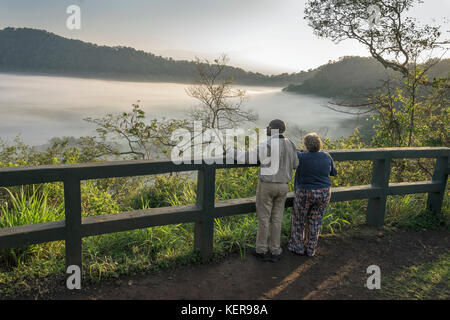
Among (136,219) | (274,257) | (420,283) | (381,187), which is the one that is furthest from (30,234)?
(381,187)

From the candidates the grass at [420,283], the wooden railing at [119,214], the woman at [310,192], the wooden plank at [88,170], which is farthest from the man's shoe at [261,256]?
the grass at [420,283]

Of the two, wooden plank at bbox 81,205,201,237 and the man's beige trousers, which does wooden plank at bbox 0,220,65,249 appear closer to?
wooden plank at bbox 81,205,201,237

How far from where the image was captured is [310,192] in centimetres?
425

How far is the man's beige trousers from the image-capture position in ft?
13.2

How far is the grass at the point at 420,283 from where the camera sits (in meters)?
3.70

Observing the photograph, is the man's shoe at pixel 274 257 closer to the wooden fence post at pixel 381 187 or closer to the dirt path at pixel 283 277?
the dirt path at pixel 283 277

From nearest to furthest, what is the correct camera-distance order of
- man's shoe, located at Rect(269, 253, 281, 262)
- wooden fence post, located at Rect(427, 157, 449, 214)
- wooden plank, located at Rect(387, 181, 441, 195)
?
man's shoe, located at Rect(269, 253, 281, 262), wooden plank, located at Rect(387, 181, 441, 195), wooden fence post, located at Rect(427, 157, 449, 214)

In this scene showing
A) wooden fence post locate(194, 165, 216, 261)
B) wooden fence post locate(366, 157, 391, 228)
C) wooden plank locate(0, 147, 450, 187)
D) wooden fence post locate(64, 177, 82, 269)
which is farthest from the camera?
wooden fence post locate(366, 157, 391, 228)

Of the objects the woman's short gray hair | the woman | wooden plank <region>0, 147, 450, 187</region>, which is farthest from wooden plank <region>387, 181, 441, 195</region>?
wooden plank <region>0, 147, 450, 187</region>

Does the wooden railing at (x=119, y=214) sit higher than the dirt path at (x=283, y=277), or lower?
higher

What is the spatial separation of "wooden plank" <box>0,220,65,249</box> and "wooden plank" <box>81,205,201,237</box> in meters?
0.22

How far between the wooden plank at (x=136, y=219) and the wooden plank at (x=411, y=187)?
3.17 meters

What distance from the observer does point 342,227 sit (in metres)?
5.44

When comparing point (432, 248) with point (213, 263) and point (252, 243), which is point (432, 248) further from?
point (213, 263)
